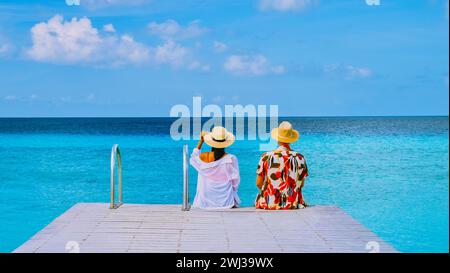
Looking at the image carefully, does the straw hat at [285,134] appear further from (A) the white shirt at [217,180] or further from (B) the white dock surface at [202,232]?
(B) the white dock surface at [202,232]

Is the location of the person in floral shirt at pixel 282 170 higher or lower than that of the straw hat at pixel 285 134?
lower

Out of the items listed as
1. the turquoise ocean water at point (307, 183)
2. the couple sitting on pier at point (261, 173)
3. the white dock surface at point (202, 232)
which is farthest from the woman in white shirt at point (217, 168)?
the turquoise ocean water at point (307, 183)

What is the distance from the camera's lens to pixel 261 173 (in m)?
7.31

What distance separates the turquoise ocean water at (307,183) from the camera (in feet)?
47.2

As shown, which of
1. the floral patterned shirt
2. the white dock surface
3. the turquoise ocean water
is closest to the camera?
the white dock surface

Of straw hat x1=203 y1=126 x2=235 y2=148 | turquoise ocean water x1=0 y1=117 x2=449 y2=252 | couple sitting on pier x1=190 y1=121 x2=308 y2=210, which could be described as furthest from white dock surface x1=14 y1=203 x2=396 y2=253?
turquoise ocean water x1=0 y1=117 x2=449 y2=252

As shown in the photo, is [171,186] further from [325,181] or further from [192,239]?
[192,239]

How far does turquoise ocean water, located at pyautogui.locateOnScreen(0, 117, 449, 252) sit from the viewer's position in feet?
47.2

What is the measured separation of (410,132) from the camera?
174 ft

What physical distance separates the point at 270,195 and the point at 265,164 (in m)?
0.45

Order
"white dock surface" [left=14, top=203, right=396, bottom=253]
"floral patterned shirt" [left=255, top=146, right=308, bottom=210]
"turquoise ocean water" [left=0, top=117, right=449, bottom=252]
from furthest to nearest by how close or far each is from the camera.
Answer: "turquoise ocean water" [left=0, top=117, right=449, bottom=252] → "floral patterned shirt" [left=255, top=146, right=308, bottom=210] → "white dock surface" [left=14, top=203, right=396, bottom=253]

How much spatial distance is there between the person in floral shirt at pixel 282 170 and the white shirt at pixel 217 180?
1.05ft

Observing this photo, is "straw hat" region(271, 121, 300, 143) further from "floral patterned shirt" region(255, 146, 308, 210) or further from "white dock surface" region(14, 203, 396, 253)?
"white dock surface" region(14, 203, 396, 253)
